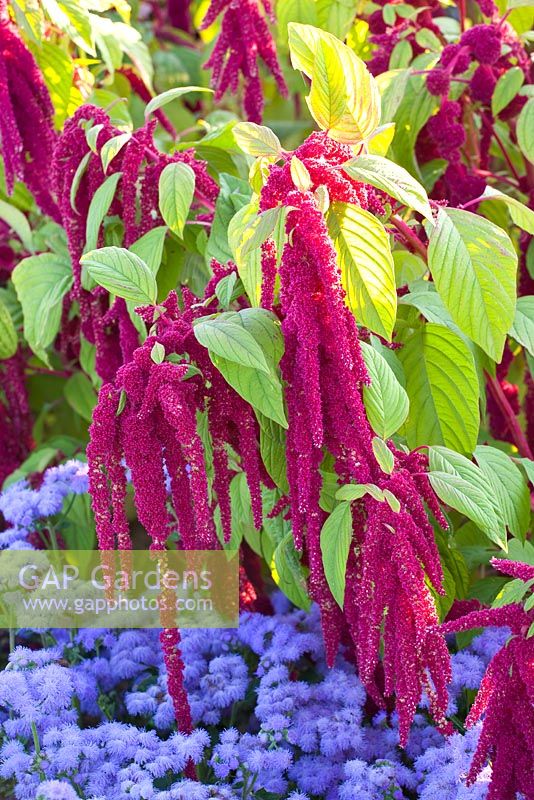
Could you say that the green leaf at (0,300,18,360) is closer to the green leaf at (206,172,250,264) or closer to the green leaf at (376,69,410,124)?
the green leaf at (206,172,250,264)

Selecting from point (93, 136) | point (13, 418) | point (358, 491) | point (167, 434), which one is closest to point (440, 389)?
point (358, 491)

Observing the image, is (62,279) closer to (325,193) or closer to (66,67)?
(66,67)

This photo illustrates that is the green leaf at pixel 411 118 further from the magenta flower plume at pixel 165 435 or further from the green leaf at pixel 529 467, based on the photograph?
the magenta flower plume at pixel 165 435

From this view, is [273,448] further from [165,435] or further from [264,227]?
[264,227]

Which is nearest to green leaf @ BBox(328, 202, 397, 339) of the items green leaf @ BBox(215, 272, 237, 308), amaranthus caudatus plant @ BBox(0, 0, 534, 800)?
amaranthus caudatus plant @ BBox(0, 0, 534, 800)

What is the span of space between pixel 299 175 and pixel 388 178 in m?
0.07

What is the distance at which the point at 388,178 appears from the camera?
0.73 metres

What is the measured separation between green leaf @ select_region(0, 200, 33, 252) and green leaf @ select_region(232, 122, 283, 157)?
2.39ft

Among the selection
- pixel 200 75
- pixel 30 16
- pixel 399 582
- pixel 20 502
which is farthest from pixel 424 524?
pixel 200 75

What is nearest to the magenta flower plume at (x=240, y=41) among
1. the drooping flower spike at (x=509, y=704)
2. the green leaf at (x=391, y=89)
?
the green leaf at (x=391, y=89)

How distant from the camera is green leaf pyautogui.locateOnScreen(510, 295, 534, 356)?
36.9 inches

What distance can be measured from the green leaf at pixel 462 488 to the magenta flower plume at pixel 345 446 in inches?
0.8

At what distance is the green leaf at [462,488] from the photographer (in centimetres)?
80

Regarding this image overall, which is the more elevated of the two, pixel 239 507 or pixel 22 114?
pixel 22 114
